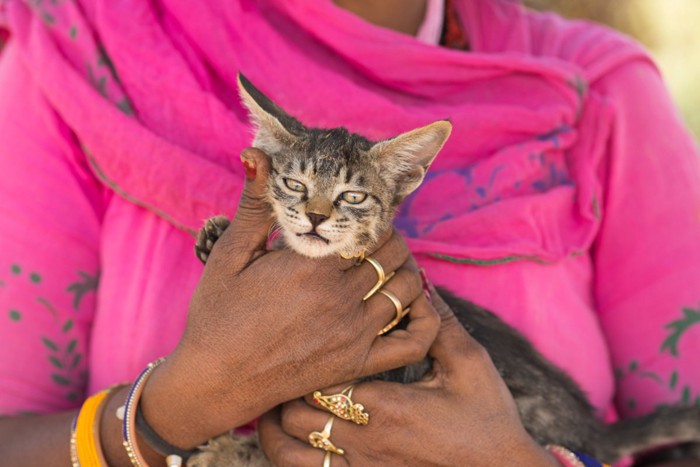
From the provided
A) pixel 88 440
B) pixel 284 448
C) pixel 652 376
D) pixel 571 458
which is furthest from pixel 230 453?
pixel 652 376

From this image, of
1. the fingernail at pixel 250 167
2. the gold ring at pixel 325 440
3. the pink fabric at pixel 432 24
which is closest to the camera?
the fingernail at pixel 250 167

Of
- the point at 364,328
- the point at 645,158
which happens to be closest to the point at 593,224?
the point at 645,158

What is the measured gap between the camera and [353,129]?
1.81 metres

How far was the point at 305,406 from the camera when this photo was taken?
141 cm

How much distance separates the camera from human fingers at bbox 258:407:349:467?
4.52 ft

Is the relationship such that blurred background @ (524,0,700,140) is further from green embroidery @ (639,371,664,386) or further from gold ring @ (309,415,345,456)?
gold ring @ (309,415,345,456)

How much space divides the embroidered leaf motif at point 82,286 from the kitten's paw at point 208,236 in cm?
34

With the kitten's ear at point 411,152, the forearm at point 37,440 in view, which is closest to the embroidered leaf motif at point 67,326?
the forearm at point 37,440

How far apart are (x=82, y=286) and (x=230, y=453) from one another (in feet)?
1.64

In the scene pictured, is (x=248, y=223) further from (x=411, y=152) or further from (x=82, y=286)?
(x=82, y=286)

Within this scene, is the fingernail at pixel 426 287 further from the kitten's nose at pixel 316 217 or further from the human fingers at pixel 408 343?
the kitten's nose at pixel 316 217

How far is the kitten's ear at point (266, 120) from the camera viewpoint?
4.64 ft

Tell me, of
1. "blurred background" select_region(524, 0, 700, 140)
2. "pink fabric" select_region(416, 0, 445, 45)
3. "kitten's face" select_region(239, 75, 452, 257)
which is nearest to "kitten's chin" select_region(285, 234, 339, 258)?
"kitten's face" select_region(239, 75, 452, 257)

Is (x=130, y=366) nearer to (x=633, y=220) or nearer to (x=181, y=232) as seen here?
(x=181, y=232)
